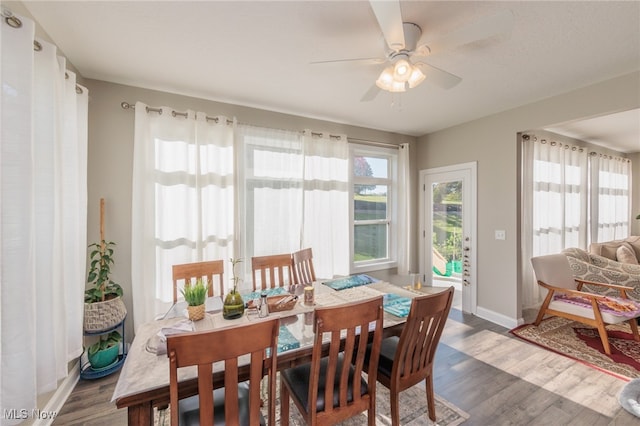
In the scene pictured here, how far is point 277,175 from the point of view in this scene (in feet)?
10.4

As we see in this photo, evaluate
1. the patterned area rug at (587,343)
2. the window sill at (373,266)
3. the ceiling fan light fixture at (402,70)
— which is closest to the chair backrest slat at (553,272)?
the patterned area rug at (587,343)

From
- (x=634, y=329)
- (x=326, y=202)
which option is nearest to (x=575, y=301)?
(x=634, y=329)

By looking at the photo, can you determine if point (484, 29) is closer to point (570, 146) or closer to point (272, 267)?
point (272, 267)

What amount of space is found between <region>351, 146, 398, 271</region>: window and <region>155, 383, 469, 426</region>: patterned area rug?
192 centimetres

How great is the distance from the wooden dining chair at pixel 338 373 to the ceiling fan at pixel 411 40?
4.75 feet

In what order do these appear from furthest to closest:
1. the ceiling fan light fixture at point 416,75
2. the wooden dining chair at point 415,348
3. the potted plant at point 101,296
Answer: the potted plant at point 101,296, the ceiling fan light fixture at point 416,75, the wooden dining chair at point 415,348

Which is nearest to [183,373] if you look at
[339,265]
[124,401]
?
[124,401]

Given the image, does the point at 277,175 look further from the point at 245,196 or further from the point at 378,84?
the point at 378,84

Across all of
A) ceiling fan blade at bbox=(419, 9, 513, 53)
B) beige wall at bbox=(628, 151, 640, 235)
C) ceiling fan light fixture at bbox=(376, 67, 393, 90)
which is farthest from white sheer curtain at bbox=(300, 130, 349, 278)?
beige wall at bbox=(628, 151, 640, 235)

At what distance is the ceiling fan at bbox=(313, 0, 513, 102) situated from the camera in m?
1.27

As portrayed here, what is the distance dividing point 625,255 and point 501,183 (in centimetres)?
300

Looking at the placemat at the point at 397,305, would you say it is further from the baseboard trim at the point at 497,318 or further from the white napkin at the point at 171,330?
the baseboard trim at the point at 497,318

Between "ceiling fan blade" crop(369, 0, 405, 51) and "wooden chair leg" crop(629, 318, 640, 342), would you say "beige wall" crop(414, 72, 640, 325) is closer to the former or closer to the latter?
"wooden chair leg" crop(629, 318, 640, 342)

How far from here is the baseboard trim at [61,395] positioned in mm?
1727
